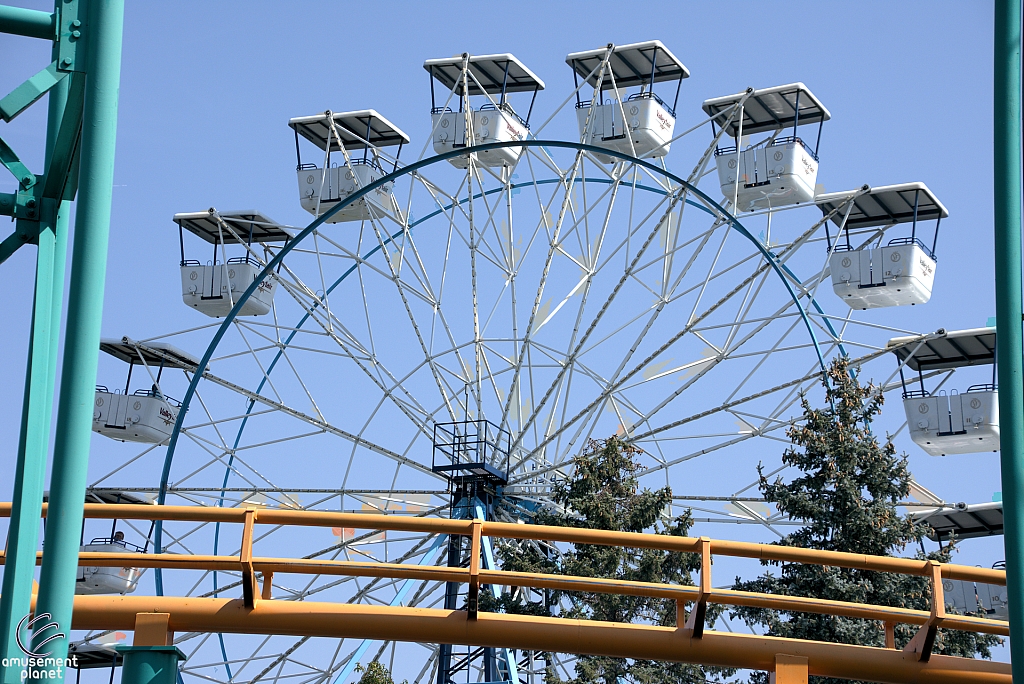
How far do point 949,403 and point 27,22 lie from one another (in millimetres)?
26083

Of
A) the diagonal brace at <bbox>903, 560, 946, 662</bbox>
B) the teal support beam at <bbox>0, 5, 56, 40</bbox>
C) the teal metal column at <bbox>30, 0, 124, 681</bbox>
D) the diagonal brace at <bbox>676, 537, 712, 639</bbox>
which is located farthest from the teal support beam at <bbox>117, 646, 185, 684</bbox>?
the diagonal brace at <bbox>903, 560, 946, 662</bbox>

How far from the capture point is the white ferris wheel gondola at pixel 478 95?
103 ft

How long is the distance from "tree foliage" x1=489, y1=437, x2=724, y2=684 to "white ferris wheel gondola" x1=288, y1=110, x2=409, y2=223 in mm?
11418

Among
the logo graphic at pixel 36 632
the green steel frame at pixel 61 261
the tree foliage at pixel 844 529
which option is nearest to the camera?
the logo graphic at pixel 36 632

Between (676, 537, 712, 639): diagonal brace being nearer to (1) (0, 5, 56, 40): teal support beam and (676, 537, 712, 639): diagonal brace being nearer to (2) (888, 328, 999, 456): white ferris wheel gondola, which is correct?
(1) (0, 5, 56, 40): teal support beam

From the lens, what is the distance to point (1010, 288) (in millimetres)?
7172

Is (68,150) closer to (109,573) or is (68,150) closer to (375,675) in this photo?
(375,675)

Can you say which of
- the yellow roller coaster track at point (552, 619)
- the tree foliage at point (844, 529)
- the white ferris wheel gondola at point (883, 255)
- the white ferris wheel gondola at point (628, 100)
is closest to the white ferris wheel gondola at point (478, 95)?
the white ferris wheel gondola at point (628, 100)

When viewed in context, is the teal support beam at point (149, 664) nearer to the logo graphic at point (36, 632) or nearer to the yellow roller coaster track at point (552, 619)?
the yellow roller coaster track at point (552, 619)

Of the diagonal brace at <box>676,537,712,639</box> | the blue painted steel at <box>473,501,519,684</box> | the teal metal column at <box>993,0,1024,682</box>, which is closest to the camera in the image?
the teal metal column at <box>993,0,1024,682</box>

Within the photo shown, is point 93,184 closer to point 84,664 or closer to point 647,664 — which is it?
point 647,664

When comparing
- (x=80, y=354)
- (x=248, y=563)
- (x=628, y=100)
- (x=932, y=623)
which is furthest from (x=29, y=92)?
(x=628, y=100)

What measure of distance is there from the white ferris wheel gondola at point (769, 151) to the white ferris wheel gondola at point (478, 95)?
4454 mm

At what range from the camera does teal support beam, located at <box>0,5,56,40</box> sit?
6672 mm
